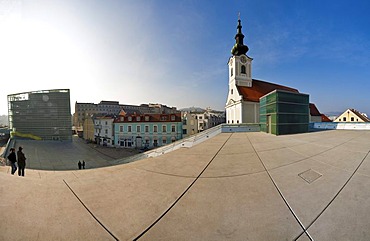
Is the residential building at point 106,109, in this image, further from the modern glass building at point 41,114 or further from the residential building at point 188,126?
the residential building at point 188,126

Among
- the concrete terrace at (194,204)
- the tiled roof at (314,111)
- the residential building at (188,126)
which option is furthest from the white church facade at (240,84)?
the concrete terrace at (194,204)

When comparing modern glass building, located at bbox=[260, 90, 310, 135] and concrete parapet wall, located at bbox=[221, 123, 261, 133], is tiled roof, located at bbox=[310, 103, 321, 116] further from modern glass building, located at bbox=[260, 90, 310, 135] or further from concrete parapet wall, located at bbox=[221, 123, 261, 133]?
concrete parapet wall, located at bbox=[221, 123, 261, 133]

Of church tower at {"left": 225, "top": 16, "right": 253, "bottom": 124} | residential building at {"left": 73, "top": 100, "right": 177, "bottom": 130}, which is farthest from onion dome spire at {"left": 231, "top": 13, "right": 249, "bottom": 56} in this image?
residential building at {"left": 73, "top": 100, "right": 177, "bottom": 130}

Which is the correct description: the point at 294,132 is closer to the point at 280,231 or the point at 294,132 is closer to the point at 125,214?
the point at 280,231

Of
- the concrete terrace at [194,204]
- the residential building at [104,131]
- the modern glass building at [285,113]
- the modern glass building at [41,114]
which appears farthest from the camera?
the residential building at [104,131]

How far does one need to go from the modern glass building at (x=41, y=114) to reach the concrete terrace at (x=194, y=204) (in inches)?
1475

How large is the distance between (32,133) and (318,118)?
65.9 meters

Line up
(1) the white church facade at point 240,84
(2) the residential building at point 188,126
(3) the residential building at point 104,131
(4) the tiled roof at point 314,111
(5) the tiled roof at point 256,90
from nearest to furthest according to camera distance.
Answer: (5) the tiled roof at point 256,90 < (1) the white church facade at point 240,84 < (2) the residential building at point 188,126 < (3) the residential building at point 104,131 < (4) the tiled roof at point 314,111

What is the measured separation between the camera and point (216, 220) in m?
2.34

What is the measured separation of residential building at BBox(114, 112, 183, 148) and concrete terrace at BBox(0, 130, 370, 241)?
1073 inches

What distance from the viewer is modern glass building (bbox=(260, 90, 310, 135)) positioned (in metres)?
11.7

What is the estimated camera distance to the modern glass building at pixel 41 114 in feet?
97.5

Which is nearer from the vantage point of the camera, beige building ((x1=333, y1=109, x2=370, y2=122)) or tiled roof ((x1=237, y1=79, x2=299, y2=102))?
tiled roof ((x1=237, y1=79, x2=299, y2=102))

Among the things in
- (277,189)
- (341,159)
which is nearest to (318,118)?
(341,159)
